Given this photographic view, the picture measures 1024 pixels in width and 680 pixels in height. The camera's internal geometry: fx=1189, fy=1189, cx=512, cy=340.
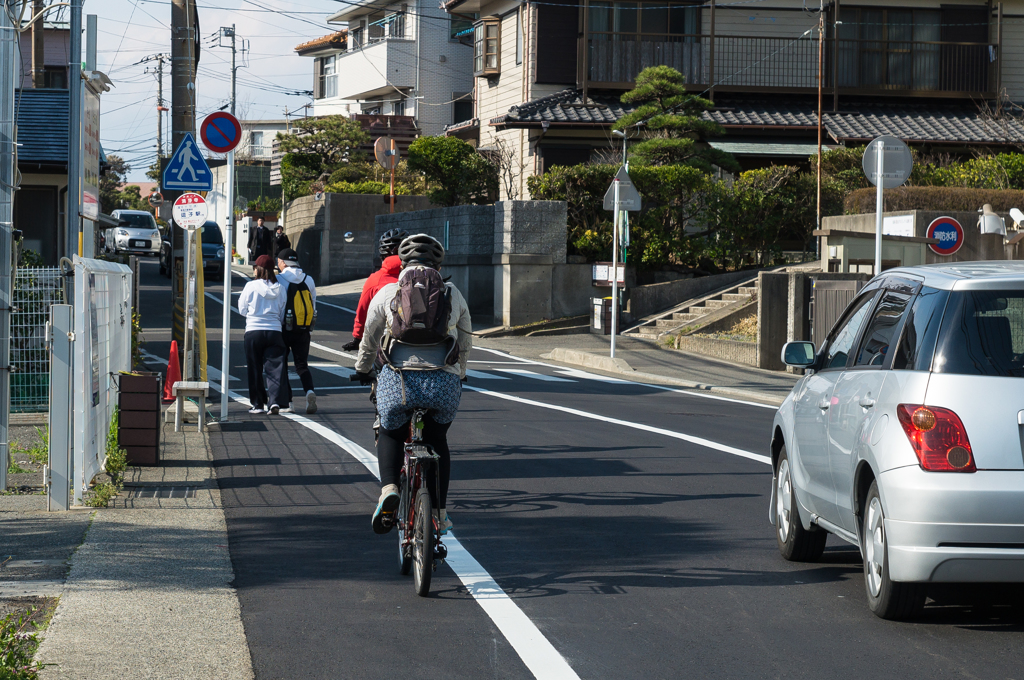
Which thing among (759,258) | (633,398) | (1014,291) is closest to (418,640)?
(1014,291)

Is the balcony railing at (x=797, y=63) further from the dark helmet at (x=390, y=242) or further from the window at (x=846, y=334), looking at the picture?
the window at (x=846, y=334)

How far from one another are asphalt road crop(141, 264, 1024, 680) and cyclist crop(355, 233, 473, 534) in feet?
1.81

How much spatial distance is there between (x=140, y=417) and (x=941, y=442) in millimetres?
6856

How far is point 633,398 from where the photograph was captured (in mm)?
16891

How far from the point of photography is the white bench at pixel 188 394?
39.1 ft

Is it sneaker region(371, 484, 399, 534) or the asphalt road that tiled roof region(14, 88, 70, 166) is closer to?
the asphalt road

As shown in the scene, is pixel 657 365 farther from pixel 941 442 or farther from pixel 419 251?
pixel 941 442

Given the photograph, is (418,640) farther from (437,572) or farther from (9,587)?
(9,587)

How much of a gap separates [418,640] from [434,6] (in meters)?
51.2

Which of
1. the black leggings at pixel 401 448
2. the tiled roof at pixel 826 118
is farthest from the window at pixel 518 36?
the black leggings at pixel 401 448

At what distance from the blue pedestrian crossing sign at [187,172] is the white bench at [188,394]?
8.77 ft

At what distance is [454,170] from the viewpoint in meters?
34.6

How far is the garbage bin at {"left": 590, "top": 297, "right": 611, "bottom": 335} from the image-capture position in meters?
25.9

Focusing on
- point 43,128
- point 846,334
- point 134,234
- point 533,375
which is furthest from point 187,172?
point 134,234
